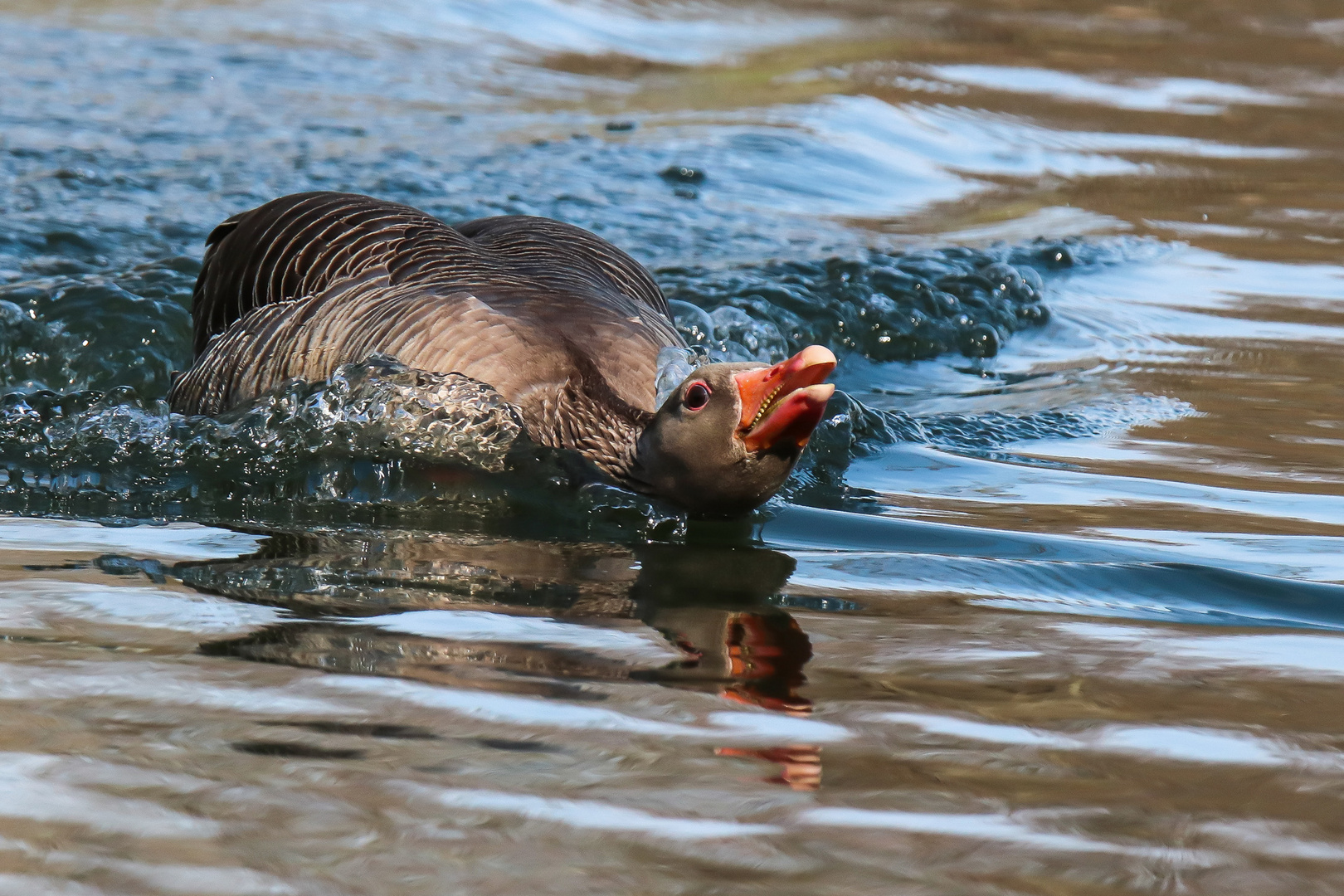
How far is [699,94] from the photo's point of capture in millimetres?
16578

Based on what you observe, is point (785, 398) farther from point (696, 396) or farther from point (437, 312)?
point (437, 312)

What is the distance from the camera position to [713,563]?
5.27 meters

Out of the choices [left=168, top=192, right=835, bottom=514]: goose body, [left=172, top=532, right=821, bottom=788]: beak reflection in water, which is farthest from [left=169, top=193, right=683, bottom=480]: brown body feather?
[left=172, top=532, right=821, bottom=788]: beak reflection in water

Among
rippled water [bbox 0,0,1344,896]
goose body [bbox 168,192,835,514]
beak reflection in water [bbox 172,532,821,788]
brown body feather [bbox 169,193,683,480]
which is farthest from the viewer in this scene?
brown body feather [bbox 169,193,683,480]

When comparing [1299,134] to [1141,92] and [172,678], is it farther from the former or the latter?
[172,678]

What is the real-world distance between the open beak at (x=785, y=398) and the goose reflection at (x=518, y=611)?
0.43 metres

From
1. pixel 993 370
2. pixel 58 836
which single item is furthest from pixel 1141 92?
pixel 58 836

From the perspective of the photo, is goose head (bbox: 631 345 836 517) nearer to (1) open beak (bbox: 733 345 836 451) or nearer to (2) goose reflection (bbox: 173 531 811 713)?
(1) open beak (bbox: 733 345 836 451)

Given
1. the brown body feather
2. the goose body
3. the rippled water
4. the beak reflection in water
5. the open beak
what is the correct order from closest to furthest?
the rippled water < the beak reflection in water < the open beak < the goose body < the brown body feather

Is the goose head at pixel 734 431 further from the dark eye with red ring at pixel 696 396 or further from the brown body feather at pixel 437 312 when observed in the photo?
the brown body feather at pixel 437 312

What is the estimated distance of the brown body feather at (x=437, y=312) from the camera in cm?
597

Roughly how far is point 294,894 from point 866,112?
13741 millimetres

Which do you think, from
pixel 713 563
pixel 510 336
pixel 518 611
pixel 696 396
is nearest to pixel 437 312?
pixel 510 336

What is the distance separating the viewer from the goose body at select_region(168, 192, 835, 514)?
5.34 m
